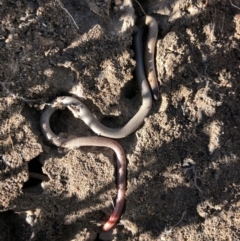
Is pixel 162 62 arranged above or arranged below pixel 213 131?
above

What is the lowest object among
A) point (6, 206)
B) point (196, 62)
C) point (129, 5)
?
point (6, 206)

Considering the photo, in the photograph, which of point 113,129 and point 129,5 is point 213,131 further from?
point 129,5

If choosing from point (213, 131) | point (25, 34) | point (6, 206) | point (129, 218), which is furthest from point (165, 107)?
point (6, 206)

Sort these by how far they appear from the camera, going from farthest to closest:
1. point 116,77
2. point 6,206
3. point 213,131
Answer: point 213,131 → point 116,77 → point 6,206

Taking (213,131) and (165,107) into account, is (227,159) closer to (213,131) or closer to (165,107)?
(213,131)

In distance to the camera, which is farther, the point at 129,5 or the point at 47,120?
the point at 129,5

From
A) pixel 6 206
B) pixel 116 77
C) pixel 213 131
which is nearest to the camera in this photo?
pixel 6 206
